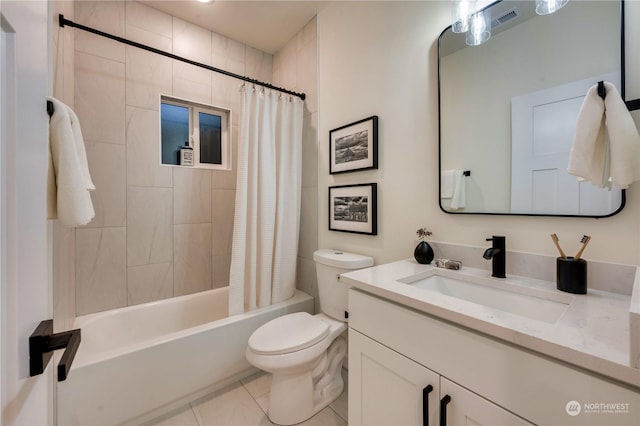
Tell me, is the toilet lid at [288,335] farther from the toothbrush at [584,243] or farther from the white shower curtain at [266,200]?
the toothbrush at [584,243]

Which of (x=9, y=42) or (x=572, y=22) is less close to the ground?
(x=572, y=22)

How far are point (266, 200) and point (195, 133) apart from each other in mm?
967

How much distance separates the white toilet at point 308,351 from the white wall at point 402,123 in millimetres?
280

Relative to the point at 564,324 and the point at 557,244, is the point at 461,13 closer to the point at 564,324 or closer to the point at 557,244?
the point at 557,244

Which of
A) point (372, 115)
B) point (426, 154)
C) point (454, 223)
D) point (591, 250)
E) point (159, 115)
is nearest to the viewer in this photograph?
point (591, 250)

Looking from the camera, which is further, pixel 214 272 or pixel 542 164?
pixel 214 272

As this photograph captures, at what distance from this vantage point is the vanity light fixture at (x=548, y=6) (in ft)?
3.12

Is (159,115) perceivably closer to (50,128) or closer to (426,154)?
(50,128)

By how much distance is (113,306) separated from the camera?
186 cm

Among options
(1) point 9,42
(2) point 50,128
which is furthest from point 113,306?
(1) point 9,42

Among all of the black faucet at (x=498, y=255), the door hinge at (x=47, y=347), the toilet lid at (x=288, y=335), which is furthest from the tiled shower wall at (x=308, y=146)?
the door hinge at (x=47, y=347)

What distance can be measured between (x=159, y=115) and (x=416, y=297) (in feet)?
7.22

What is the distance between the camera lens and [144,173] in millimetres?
1967

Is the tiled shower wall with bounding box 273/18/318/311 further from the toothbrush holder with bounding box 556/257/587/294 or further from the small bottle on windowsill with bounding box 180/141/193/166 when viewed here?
the toothbrush holder with bounding box 556/257/587/294
